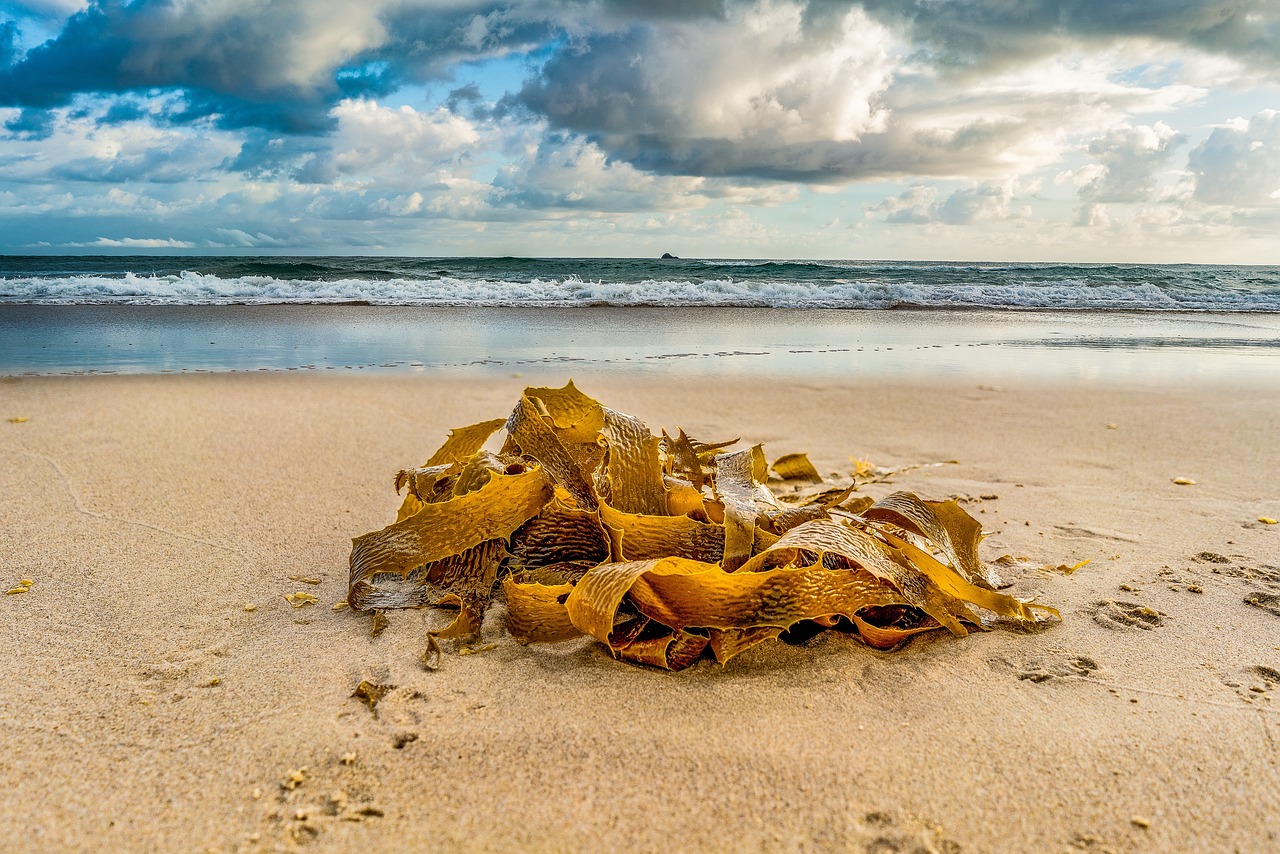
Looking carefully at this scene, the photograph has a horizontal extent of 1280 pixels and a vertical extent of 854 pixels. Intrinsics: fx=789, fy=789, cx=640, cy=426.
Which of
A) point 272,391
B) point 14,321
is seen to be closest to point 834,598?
point 272,391

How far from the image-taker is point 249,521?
2.00 meters

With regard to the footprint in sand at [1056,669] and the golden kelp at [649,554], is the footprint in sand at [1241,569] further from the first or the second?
the footprint in sand at [1056,669]

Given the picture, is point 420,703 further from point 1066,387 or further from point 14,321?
point 14,321

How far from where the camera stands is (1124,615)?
1.44 metres

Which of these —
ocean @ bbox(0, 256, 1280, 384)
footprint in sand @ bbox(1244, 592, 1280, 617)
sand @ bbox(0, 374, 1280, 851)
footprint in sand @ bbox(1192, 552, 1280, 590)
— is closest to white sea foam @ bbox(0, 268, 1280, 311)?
ocean @ bbox(0, 256, 1280, 384)

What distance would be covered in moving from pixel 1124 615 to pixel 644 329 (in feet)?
24.9

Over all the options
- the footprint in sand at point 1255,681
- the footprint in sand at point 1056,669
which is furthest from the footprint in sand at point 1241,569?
the footprint in sand at point 1056,669

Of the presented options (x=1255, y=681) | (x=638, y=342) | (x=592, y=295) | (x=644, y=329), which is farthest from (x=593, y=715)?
(x=592, y=295)

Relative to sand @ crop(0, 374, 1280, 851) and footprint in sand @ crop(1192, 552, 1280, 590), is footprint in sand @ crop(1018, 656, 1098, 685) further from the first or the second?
footprint in sand @ crop(1192, 552, 1280, 590)

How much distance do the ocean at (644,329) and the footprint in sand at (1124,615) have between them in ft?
12.4

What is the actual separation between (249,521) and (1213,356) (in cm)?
741

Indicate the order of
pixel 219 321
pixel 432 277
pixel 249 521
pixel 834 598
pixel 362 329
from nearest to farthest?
pixel 834 598 → pixel 249 521 → pixel 362 329 → pixel 219 321 → pixel 432 277

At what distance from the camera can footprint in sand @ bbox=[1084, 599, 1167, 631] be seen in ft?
4.61

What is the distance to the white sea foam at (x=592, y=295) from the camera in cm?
1312
